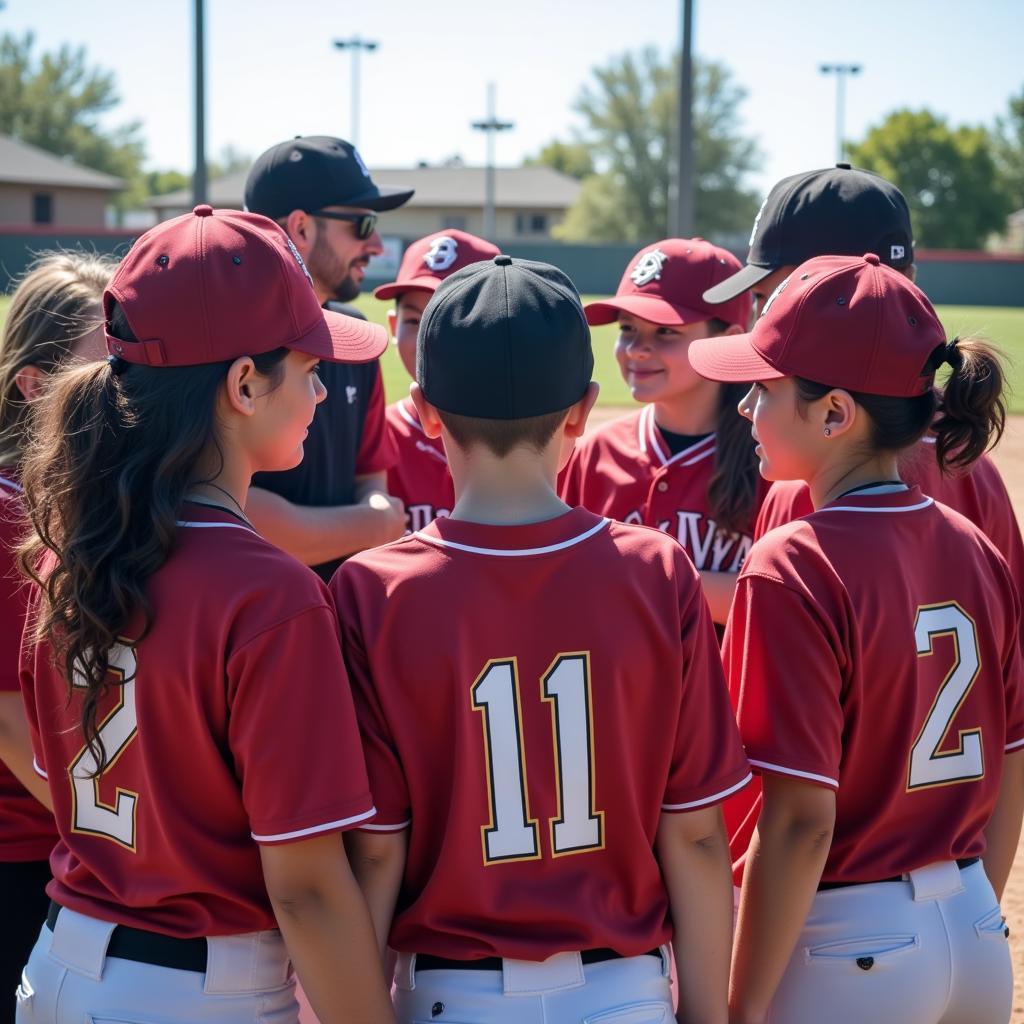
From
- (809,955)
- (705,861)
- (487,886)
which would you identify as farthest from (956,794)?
(487,886)

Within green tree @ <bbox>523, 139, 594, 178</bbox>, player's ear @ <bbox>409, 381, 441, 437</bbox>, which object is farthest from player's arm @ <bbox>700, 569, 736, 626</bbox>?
green tree @ <bbox>523, 139, 594, 178</bbox>

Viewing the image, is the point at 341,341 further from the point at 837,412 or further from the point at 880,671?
the point at 880,671

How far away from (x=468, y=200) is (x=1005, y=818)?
65.9 metres

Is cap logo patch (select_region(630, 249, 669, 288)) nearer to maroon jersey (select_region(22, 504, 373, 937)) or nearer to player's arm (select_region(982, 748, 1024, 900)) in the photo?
player's arm (select_region(982, 748, 1024, 900))

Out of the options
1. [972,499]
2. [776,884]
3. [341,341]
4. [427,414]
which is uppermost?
[341,341]

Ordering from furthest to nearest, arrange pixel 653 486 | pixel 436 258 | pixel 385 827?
1. pixel 436 258
2. pixel 653 486
3. pixel 385 827

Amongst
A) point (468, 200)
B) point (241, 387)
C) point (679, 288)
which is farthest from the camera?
point (468, 200)

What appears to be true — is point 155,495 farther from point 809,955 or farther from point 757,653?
point 809,955

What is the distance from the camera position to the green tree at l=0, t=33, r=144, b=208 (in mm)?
71750

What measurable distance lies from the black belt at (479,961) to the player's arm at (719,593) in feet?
4.37

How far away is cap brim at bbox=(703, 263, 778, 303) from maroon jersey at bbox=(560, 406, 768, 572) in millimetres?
410

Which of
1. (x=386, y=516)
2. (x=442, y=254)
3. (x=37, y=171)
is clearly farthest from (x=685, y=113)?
(x=37, y=171)

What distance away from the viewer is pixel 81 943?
1.69 m

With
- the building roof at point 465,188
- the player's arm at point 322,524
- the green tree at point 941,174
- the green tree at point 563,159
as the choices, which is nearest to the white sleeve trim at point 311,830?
the player's arm at point 322,524
